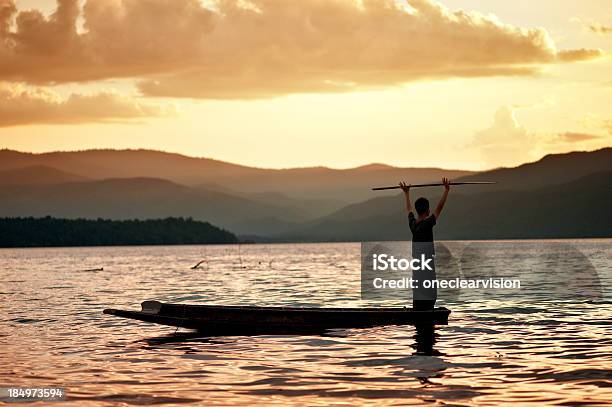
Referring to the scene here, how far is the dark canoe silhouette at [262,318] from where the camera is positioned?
85.8 ft

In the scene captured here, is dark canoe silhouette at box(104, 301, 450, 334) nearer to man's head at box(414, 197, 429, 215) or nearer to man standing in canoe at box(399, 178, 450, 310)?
man standing in canoe at box(399, 178, 450, 310)

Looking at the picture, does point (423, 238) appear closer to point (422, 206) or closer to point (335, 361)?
point (422, 206)

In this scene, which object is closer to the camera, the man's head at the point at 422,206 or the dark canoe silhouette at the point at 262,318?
the man's head at the point at 422,206

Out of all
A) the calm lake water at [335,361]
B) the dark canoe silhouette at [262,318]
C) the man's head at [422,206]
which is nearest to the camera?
the calm lake water at [335,361]

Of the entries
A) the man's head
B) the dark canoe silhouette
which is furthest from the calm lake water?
the man's head

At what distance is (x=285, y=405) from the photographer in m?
16.3

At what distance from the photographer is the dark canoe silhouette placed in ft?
85.8

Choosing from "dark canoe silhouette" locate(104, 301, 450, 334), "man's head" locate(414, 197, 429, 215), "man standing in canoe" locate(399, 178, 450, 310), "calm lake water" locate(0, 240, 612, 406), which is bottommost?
"calm lake water" locate(0, 240, 612, 406)

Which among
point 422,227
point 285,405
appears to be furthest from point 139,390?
point 422,227

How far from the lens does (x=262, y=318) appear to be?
26.2 metres

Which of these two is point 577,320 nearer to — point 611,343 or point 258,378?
point 611,343

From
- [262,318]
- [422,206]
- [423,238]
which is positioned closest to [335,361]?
[423,238]

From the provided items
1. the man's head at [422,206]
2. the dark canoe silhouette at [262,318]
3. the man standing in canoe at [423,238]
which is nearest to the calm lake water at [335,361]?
the dark canoe silhouette at [262,318]

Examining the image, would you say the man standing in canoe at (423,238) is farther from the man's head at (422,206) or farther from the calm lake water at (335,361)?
the calm lake water at (335,361)
